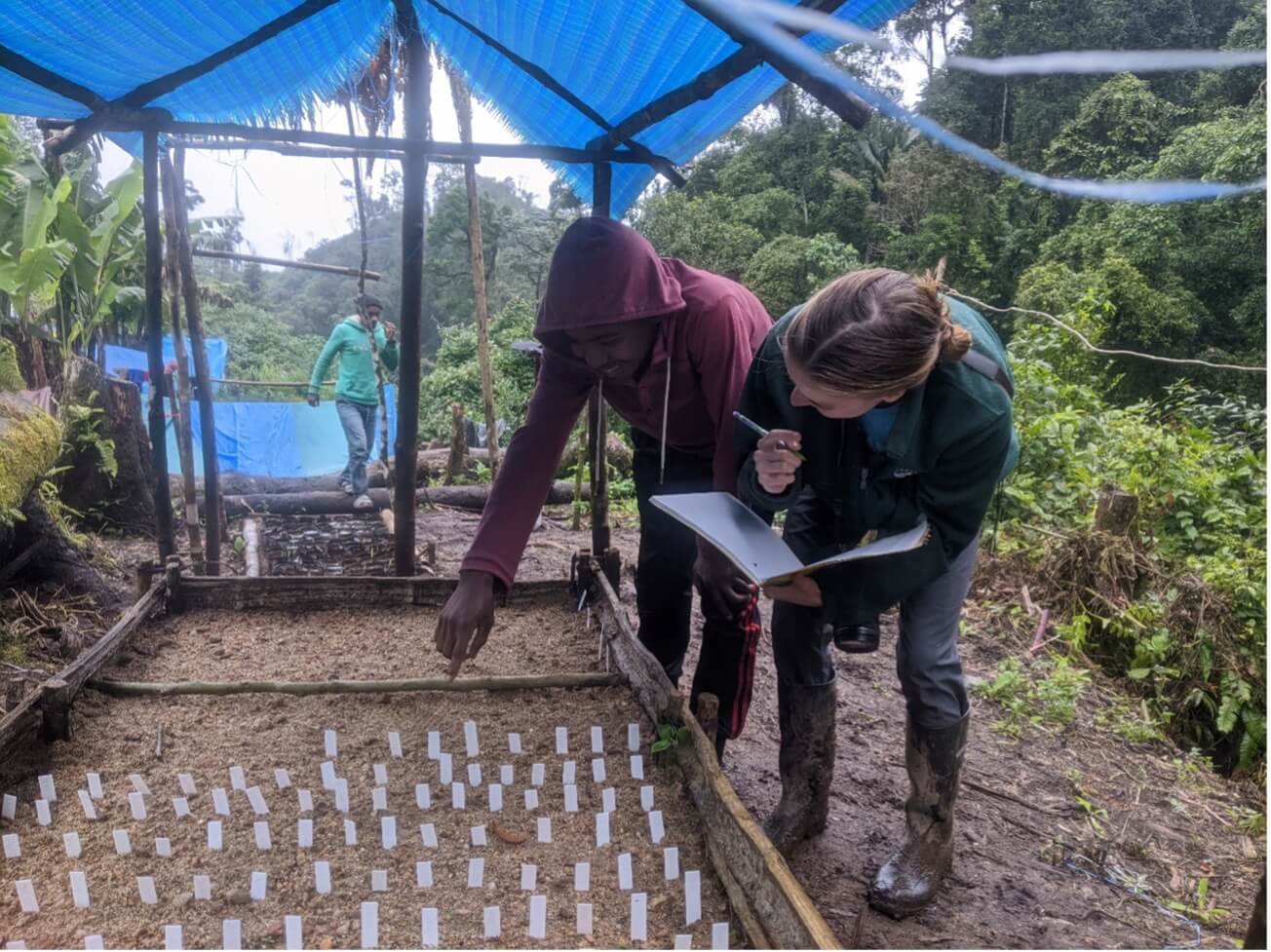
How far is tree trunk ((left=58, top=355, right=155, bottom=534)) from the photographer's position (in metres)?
6.04

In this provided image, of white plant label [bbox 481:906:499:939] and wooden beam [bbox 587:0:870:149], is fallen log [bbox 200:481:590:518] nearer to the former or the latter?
wooden beam [bbox 587:0:870:149]

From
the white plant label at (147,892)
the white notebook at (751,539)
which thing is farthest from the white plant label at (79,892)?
the white notebook at (751,539)

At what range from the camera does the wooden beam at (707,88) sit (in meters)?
2.16

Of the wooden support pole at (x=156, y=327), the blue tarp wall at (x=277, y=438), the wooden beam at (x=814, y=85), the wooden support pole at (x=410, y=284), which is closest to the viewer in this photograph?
the wooden beam at (x=814, y=85)

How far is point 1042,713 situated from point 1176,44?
21.1 metres

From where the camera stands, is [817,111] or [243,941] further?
[817,111]

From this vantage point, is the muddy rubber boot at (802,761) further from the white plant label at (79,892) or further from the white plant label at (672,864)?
the white plant label at (79,892)

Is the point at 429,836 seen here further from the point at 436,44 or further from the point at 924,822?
the point at 436,44

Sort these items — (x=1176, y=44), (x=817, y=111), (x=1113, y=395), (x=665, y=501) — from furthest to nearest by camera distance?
(x=817, y=111) < (x=1176, y=44) < (x=1113, y=395) < (x=665, y=501)

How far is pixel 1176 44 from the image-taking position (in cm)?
1908

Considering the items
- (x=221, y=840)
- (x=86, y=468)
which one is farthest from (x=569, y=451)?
(x=221, y=840)

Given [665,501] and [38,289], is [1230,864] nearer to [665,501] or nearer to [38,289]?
[665,501]

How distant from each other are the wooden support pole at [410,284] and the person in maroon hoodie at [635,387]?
4.47ft

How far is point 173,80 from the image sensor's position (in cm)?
295
